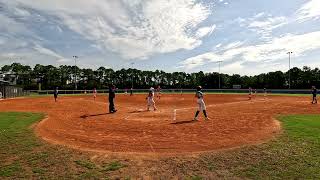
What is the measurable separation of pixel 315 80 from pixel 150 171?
10678 centimetres

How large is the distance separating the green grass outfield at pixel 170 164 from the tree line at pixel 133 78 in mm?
95037

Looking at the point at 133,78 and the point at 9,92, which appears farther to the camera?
the point at 133,78

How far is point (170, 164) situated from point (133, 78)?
152m

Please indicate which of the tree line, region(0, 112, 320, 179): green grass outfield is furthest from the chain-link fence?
region(0, 112, 320, 179): green grass outfield

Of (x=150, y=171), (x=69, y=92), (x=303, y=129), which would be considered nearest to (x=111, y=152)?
(x=150, y=171)

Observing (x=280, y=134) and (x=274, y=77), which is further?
(x=274, y=77)

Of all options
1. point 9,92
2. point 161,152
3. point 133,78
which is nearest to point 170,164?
point 161,152

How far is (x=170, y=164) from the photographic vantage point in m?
9.51

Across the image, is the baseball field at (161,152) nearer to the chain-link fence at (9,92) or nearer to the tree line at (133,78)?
the chain-link fence at (9,92)

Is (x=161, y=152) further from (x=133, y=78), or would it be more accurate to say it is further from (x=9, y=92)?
(x=133, y=78)

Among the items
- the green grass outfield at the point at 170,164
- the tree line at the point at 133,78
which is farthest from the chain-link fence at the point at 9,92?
the green grass outfield at the point at 170,164

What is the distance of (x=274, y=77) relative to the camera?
12256 centimetres

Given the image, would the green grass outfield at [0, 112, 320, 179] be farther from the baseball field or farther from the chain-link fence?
the chain-link fence

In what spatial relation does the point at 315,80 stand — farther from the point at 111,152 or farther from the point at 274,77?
the point at 111,152
